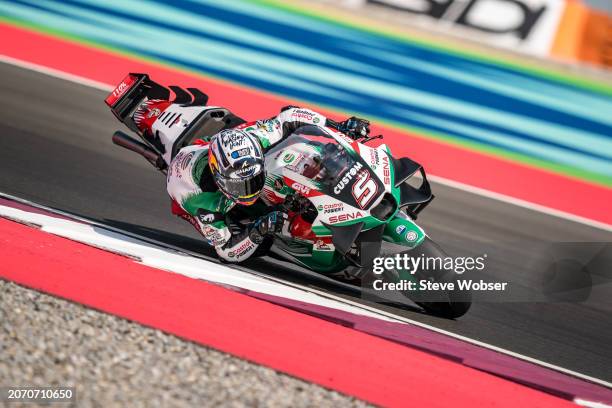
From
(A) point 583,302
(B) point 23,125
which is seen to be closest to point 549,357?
(A) point 583,302

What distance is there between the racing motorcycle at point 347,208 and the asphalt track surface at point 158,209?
29cm

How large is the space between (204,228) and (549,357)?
10.6 ft

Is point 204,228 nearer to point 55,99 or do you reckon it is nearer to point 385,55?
point 55,99

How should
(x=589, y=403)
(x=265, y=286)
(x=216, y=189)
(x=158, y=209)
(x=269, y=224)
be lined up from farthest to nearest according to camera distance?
(x=158, y=209), (x=216, y=189), (x=265, y=286), (x=269, y=224), (x=589, y=403)

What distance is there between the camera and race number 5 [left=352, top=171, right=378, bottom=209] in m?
6.11

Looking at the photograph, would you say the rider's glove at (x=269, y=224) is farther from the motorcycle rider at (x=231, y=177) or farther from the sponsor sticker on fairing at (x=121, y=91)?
the sponsor sticker on fairing at (x=121, y=91)

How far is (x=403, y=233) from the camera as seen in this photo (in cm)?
634

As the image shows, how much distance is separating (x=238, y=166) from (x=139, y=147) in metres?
1.78

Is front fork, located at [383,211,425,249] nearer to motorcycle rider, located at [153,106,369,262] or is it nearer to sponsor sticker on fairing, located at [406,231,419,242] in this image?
sponsor sticker on fairing, located at [406,231,419,242]

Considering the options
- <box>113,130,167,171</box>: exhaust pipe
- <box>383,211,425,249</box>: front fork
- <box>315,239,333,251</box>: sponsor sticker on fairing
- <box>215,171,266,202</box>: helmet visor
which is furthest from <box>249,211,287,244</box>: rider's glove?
<box>113,130,167,171</box>: exhaust pipe

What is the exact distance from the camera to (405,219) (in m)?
6.51

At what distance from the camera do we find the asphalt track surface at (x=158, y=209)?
6.63m

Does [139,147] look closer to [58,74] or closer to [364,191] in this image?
[364,191]

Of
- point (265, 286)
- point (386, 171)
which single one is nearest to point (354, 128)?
point (386, 171)
